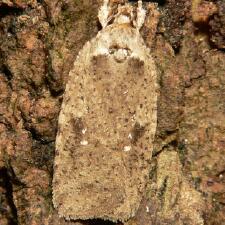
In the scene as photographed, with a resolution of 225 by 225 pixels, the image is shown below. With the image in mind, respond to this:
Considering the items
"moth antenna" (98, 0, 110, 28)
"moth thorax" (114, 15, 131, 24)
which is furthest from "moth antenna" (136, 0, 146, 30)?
"moth antenna" (98, 0, 110, 28)

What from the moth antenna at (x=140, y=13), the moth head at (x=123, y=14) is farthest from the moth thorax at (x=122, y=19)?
the moth antenna at (x=140, y=13)

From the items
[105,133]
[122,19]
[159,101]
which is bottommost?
[105,133]

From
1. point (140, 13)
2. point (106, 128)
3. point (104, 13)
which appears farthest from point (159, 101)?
point (104, 13)

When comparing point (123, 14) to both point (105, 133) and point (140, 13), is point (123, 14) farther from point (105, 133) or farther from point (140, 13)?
point (105, 133)

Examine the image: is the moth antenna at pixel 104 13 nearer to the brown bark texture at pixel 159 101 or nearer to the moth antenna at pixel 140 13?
the brown bark texture at pixel 159 101

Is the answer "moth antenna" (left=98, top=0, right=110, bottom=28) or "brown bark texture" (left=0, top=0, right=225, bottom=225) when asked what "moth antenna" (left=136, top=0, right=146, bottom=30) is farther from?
"moth antenna" (left=98, top=0, right=110, bottom=28)

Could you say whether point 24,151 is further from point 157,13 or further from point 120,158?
point 157,13

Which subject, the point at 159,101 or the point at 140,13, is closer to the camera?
the point at 140,13

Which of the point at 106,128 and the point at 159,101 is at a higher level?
the point at 159,101
